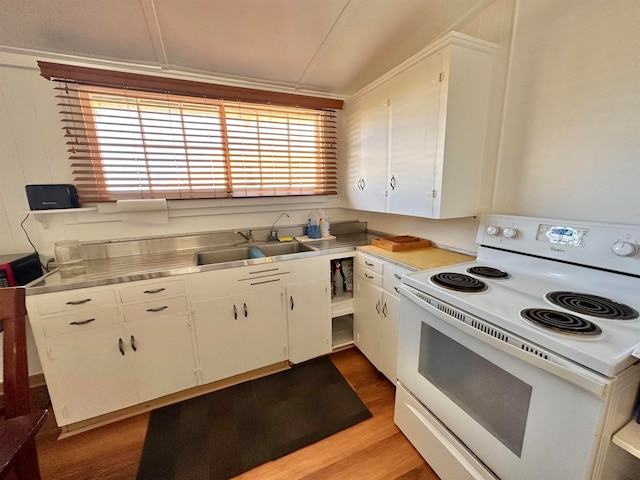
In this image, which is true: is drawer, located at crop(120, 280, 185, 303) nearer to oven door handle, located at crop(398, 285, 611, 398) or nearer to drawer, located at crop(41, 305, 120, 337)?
drawer, located at crop(41, 305, 120, 337)

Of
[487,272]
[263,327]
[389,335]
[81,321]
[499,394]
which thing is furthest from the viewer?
[263,327]

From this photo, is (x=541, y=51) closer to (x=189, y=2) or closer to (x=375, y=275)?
(x=375, y=275)

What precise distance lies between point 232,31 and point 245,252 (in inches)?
59.1

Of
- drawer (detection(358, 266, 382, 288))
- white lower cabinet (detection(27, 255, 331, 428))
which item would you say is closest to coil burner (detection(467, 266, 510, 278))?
drawer (detection(358, 266, 382, 288))

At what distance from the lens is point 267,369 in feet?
6.68

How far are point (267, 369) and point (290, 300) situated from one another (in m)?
0.59

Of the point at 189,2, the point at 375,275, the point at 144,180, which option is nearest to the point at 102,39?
the point at 189,2

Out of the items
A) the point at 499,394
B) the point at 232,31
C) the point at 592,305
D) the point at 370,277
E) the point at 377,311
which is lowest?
the point at 377,311

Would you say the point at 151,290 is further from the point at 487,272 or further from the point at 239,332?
the point at 487,272

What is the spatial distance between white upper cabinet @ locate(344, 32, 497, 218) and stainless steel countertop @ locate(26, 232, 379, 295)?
25.9 inches

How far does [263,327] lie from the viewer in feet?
6.27

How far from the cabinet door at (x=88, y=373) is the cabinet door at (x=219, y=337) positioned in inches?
16.2

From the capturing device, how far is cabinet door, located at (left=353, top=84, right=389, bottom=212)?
195 centimetres

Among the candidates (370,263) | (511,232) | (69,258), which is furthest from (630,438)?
(69,258)
